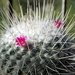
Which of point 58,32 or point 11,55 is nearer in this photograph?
point 11,55

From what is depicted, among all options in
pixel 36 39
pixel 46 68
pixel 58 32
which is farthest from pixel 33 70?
pixel 58 32

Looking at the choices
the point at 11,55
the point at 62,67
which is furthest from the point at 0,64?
the point at 62,67

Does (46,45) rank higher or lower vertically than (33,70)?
higher

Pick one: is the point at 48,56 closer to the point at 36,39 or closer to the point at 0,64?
the point at 36,39

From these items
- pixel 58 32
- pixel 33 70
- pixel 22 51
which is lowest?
pixel 33 70

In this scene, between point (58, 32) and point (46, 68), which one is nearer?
point (46, 68)

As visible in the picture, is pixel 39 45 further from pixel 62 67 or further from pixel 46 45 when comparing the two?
pixel 62 67
